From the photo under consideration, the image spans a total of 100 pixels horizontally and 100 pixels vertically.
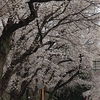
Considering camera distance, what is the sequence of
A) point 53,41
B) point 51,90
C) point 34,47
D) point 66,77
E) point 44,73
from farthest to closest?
point 51,90 → point 66,77 → point 44,73 → point 53,41 → point 34,47

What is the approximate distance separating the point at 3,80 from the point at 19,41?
2.06 metres

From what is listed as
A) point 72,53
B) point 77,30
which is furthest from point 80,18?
point 72,53

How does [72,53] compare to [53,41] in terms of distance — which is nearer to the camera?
[53,41]

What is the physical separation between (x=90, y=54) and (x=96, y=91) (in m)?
7.37

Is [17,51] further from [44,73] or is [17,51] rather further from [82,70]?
[82,70]

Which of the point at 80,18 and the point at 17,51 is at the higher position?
the point at 80,18

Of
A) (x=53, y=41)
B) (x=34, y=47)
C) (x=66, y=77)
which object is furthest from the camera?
(x=66, y=77)

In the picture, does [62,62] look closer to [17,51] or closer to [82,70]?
[82,70]

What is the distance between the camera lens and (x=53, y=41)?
50.4 ft

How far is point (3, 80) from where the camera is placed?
12914 millimetres

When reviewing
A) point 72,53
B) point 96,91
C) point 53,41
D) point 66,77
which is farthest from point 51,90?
point 53,41

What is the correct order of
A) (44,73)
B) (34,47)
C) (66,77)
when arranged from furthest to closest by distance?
(66,77) < (44,73) < (34,47)

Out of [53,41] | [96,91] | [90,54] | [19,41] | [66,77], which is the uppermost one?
[19,41]

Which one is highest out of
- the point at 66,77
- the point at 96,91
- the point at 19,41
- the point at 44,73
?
the point at 19,41
